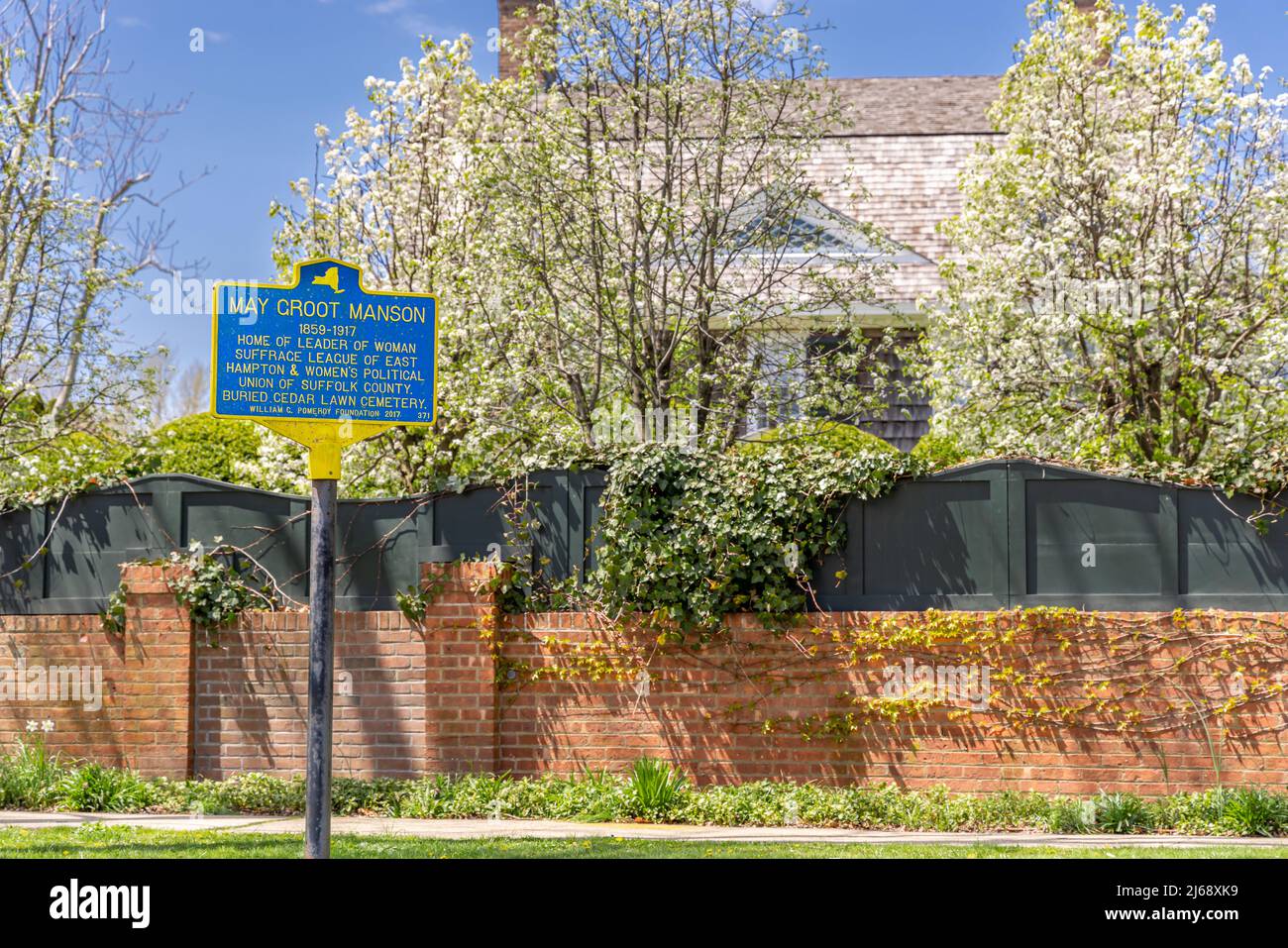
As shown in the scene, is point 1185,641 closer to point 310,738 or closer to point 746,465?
point 746,465

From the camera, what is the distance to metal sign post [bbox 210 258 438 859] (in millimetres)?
6059

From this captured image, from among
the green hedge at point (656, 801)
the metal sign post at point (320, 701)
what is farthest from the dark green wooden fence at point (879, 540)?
the metal sign post at point (320, 701)

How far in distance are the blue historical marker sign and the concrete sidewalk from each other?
3460 millimetres

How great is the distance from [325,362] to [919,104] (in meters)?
18.0

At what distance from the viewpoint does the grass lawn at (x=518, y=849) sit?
746cm

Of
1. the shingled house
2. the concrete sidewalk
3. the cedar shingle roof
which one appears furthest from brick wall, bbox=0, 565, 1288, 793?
the cedar shingle roof

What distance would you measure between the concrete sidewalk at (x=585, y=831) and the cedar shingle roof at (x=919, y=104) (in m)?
12.9

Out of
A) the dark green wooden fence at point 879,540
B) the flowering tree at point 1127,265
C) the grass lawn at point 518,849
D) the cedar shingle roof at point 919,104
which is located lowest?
the grass lawn at point 518,849

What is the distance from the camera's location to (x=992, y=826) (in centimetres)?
892

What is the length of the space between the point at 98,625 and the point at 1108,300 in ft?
30.8

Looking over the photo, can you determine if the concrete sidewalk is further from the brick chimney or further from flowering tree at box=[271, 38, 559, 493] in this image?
the brick chimney

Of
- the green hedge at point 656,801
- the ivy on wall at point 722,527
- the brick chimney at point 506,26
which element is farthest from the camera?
the brick chimney at point 506,26

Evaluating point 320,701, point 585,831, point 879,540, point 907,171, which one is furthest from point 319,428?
point 907,171

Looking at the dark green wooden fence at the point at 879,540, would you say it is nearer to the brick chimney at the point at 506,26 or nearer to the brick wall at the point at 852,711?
the brick wall at the point at 852,711
